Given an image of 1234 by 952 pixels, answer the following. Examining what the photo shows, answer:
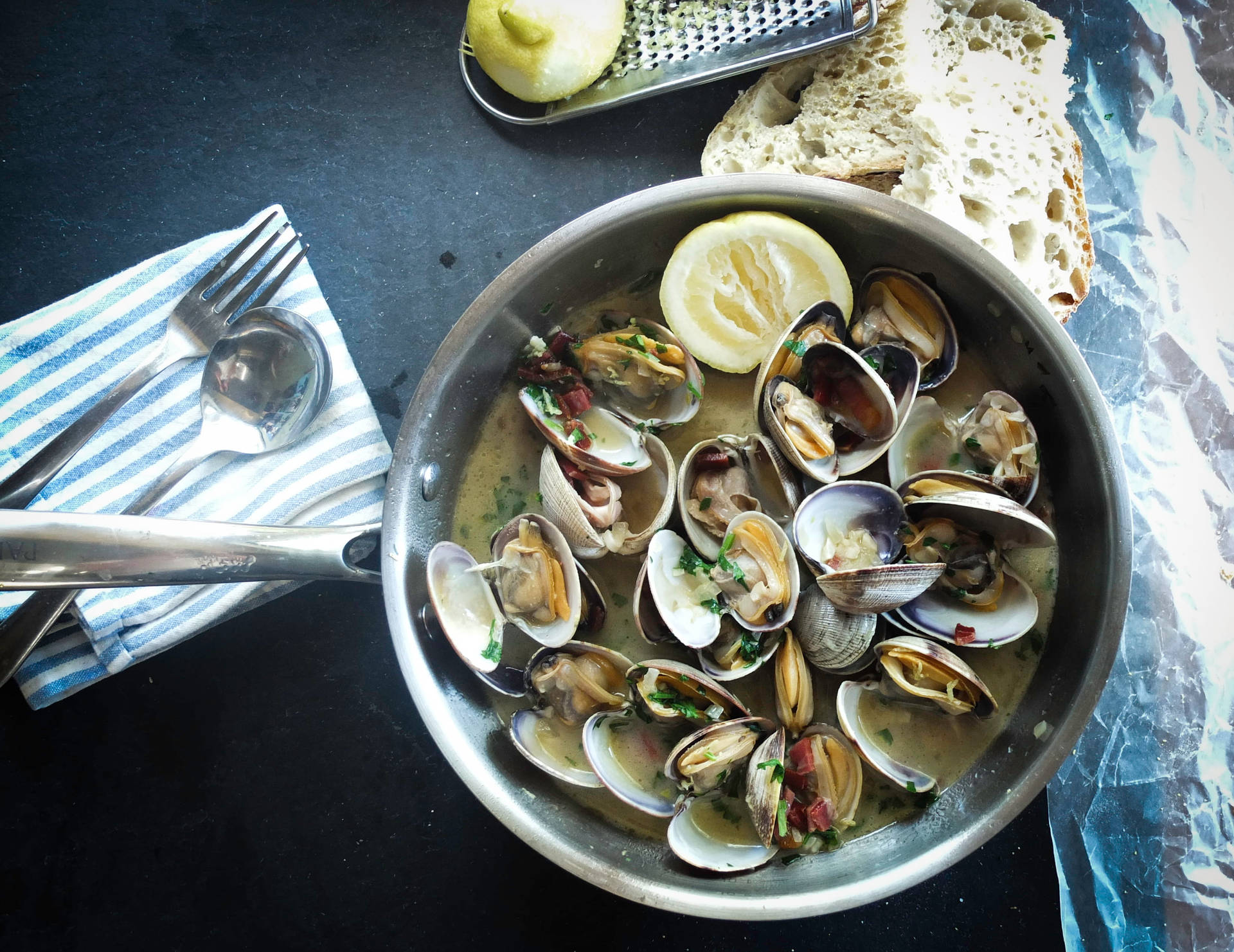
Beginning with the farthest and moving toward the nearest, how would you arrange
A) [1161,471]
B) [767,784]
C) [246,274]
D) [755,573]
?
[1161,471], [246,274], [755,573], [767,784]

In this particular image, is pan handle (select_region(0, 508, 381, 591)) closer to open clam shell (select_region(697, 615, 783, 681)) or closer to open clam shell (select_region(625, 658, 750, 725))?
open clam shell (select_region(625, 658, 750, 725))

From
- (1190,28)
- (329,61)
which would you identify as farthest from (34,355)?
(1190,28)

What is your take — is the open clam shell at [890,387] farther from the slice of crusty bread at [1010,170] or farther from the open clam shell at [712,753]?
the open clam shell at [712,753]

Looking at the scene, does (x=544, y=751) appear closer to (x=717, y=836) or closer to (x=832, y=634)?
(x=717, y=836)

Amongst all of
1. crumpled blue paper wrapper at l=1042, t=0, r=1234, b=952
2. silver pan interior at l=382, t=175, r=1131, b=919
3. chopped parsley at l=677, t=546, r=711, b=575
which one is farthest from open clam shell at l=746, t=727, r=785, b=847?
crumpled blue paper wrapper at l=1042, t=0, r=1234, b=952

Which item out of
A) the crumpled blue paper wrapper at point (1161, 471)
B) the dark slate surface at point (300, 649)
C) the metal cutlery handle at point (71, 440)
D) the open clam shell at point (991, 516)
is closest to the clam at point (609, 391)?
the dark slate surface at point (300, 649)

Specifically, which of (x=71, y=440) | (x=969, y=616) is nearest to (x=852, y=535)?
(x=969, y=616)
